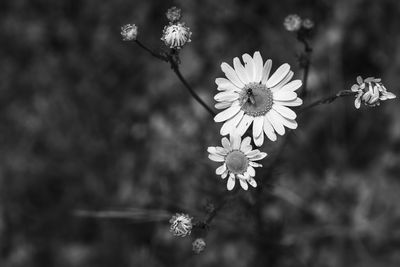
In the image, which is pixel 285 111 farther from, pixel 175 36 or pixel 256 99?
pixel 175 36

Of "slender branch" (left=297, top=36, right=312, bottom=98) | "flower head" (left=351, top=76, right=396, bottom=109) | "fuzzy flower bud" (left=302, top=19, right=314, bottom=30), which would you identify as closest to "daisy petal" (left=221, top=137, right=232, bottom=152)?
"slender branch" (left=297, top=36, right=312, bottom=98)

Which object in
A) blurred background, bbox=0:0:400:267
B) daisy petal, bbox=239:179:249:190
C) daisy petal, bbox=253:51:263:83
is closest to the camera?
daisy petal, bbox=239:179:249:190

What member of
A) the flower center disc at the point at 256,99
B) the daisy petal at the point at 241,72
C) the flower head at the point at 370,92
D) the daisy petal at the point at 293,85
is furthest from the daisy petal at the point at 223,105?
the flower head at the point at 370,92

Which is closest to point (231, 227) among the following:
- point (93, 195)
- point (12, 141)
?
point (93, 195)

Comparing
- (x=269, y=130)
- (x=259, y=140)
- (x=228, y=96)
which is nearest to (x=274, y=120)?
(x=269, y=130)

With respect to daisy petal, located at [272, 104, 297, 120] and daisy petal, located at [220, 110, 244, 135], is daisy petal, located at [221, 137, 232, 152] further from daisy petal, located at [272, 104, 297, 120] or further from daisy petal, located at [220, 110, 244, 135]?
daisy petal, located at [272, 104, 297, 120]

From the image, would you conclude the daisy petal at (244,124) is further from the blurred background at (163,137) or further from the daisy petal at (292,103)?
the blurred background at (163,137)
